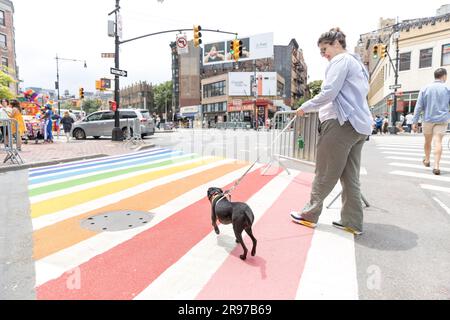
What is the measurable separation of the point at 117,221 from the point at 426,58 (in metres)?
35.8

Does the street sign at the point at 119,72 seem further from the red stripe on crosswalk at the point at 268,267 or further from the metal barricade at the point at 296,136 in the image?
the red stripe on crosswalk at the point at 268,267

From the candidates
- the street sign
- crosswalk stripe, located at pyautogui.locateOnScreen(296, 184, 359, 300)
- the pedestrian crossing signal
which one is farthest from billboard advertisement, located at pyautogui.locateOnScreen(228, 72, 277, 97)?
crosswalk stripe, located at pyautogui.locateOnScreen(296, 184, 359, 300)

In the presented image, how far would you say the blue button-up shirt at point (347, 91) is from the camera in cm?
325

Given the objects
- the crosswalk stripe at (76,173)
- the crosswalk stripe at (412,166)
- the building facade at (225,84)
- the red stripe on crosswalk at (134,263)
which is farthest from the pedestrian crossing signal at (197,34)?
the building facade at (225,84)

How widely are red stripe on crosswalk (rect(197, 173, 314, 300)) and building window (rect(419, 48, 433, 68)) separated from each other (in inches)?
1348

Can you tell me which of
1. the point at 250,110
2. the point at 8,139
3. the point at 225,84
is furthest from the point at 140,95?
the point at 8,139

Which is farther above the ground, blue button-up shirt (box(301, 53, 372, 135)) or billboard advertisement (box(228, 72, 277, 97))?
billboard advertisement (box(228, 72, 277, 97))

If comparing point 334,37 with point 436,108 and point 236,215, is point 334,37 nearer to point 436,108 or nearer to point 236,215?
point 236,215

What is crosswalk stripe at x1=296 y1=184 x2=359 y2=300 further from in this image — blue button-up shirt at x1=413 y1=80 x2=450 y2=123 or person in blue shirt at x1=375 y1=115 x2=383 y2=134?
person in blue shirt at x1=375 y1=115 x2=383 y2=134

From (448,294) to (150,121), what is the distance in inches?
719

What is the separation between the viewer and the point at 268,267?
2768mm

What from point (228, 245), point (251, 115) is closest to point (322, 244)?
point (228, 245)

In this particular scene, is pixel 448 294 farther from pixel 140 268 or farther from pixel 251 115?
pixel 251 115

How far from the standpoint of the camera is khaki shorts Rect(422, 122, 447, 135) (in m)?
6.68
